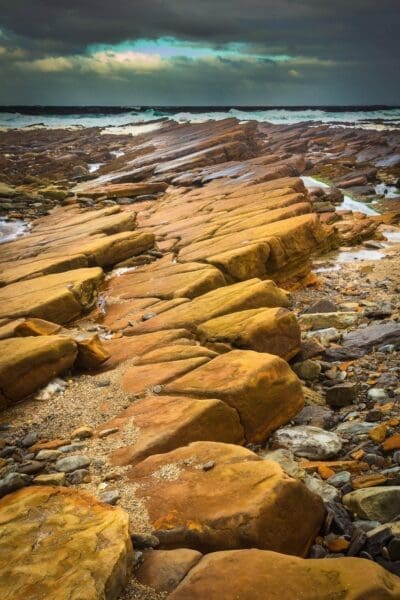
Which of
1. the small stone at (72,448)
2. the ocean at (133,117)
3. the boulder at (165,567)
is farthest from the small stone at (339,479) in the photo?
the ocean at (133,117)

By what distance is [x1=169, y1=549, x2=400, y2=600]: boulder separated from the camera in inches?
95.7

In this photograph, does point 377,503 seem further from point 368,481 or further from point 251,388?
point 251,388

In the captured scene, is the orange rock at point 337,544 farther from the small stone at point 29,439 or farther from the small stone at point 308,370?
the small stone at point 308,370

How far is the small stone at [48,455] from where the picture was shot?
4.33 meters

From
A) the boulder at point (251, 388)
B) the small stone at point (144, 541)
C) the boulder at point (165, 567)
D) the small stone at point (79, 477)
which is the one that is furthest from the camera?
the boulder at point (251, 388)

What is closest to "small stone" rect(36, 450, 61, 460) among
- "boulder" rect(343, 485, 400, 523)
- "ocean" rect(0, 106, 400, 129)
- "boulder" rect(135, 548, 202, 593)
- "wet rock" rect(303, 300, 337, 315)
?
"boulder" rect(135, 548, 202, 593)

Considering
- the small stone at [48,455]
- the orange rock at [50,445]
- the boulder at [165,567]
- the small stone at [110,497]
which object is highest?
the boulder at [165,567]

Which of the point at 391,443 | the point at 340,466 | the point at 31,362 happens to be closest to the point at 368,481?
the point at 340,466

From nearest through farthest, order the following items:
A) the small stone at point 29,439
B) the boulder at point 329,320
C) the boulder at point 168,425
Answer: the boulder at point 168,425, the small stone at point 29,439, the boulder at point 329,320

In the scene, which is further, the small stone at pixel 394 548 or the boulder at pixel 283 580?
the small stone at pixel 394 548

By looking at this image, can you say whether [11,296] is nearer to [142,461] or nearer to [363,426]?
[142,461]

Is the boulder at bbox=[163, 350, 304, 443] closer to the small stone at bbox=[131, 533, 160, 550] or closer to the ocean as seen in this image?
the small stone at bbox=[131, 533, 160, 550]

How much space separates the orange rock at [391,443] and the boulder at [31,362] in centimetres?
398

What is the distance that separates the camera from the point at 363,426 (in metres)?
5.37
